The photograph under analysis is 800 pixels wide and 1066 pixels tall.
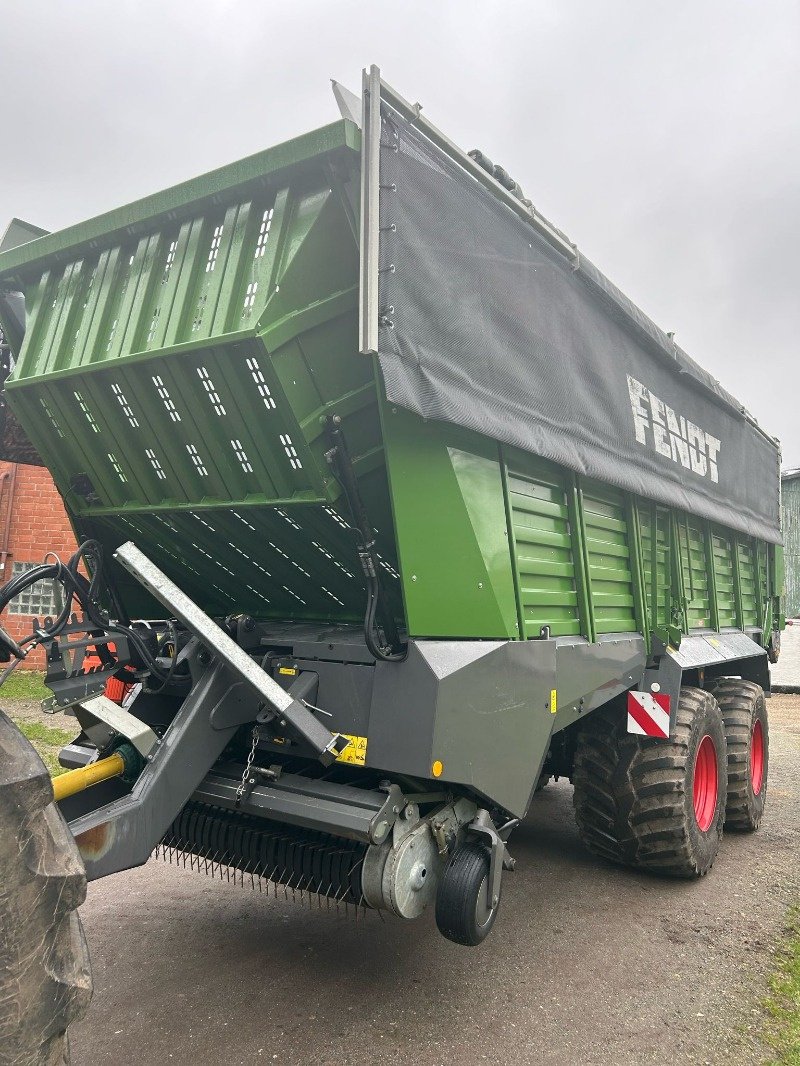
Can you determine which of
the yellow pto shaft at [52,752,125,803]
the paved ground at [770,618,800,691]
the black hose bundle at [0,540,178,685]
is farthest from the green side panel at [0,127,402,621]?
the paved ground at [770,618,800,691]

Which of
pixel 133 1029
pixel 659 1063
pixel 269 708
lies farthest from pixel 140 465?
pixel 659 1063

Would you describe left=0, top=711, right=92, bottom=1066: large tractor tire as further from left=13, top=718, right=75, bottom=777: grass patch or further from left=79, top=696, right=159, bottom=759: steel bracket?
left=13, top=718, right=75, bottom=777: grass patch

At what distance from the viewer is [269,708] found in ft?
9.40

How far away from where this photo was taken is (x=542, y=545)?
351cm

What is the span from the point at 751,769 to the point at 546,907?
2230 mm

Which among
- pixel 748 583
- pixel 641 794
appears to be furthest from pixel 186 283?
pixel 748 583

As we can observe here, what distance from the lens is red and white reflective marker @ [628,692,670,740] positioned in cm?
427

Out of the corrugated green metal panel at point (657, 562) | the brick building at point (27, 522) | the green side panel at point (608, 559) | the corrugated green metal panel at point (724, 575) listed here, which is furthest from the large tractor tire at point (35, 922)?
the brick building at point (27, 522)

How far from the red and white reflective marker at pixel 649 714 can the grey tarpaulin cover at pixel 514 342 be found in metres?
1.09

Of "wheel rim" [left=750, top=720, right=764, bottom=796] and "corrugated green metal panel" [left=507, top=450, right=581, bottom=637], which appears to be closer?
"corrugated green metal panel" [left=507, top=450, right=581, bottom=637]

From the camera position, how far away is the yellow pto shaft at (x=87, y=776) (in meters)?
2.70

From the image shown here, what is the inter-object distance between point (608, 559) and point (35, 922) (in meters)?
3.16

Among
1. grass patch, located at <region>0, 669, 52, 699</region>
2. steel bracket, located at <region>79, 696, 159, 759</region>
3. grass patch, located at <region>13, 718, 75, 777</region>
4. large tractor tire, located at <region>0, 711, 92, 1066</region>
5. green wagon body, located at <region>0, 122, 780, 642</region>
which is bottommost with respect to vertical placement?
grass patch, located at <region>13, 718, 75, 777</region>

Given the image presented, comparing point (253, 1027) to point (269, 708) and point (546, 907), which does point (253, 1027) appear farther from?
point (546, 907)
